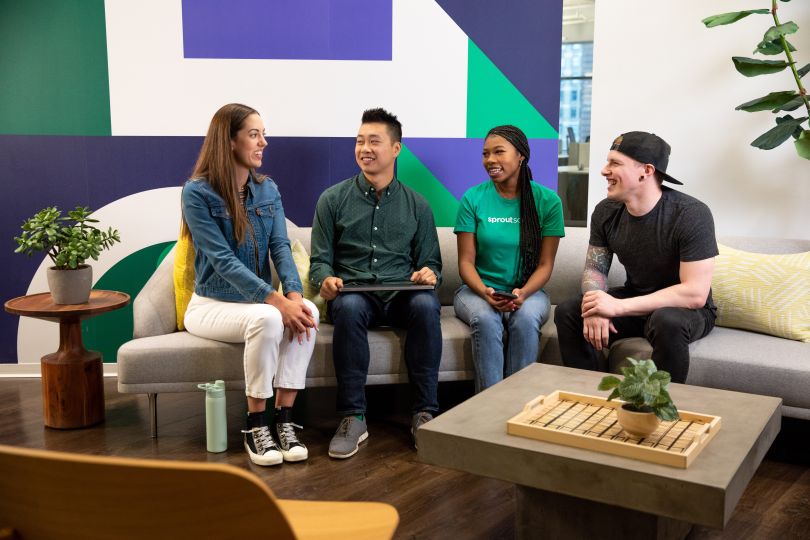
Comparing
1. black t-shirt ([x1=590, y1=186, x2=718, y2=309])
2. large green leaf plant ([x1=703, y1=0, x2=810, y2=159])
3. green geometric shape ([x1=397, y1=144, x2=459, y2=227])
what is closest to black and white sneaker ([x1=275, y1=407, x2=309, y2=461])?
green geometric shape ([x1=397, y1=144, x2=459, y2=227])

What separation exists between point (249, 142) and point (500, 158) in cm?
106

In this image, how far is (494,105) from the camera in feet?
12.7

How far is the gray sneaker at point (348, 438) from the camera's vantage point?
2893 millimetres

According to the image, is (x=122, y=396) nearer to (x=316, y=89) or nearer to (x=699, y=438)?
(x=316, y=89)

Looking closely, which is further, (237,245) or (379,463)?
(237,245)

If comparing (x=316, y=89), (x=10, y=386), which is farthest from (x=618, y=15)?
(x=10, y=386)

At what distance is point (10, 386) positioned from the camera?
3.82 m

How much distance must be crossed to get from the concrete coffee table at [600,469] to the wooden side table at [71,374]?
1.77m

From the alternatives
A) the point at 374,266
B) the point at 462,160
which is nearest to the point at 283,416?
the point at 374,266

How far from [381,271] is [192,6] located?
5.34ft

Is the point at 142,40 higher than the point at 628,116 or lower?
higher

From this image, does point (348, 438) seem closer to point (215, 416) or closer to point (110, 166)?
point (215, 416)

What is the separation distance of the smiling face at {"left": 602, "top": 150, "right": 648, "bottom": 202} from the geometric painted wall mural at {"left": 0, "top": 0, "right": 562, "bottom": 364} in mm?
881

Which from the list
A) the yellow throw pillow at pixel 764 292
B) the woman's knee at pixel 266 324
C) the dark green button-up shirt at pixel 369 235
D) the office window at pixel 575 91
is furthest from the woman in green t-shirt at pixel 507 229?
the woman's knee at pixel 266 324
